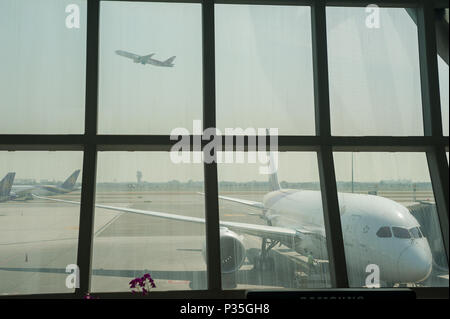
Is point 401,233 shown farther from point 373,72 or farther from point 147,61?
point 147,61

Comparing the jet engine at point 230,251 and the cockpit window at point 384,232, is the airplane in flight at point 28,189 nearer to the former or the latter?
the jet engine at point 230,251

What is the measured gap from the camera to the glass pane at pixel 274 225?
3.03 m

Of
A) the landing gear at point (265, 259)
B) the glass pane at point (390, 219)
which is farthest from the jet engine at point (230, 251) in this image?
the glass pane at point (390, 219)

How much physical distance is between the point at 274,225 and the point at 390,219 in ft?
2.96

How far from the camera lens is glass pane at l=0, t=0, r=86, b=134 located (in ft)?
9.91

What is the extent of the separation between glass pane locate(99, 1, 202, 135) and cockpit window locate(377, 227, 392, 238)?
5.44 feet

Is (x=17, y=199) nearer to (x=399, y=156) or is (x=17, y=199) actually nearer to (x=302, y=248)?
(x=302, y=248)

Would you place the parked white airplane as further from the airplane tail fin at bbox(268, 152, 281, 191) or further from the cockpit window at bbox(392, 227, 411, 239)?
the cockpit window at bbox(392, 227, 411, 239)

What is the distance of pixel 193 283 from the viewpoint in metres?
2.95

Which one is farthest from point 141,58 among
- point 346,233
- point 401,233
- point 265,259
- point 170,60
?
point 401,233

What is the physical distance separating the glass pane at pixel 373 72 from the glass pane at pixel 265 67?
0.73 feet

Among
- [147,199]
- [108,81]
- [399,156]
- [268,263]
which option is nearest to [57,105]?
[108,81]

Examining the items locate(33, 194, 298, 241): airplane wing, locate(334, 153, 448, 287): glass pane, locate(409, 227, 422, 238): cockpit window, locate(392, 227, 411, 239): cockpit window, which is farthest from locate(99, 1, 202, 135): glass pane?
locate(409, 227, 422, 238): cockpit window
